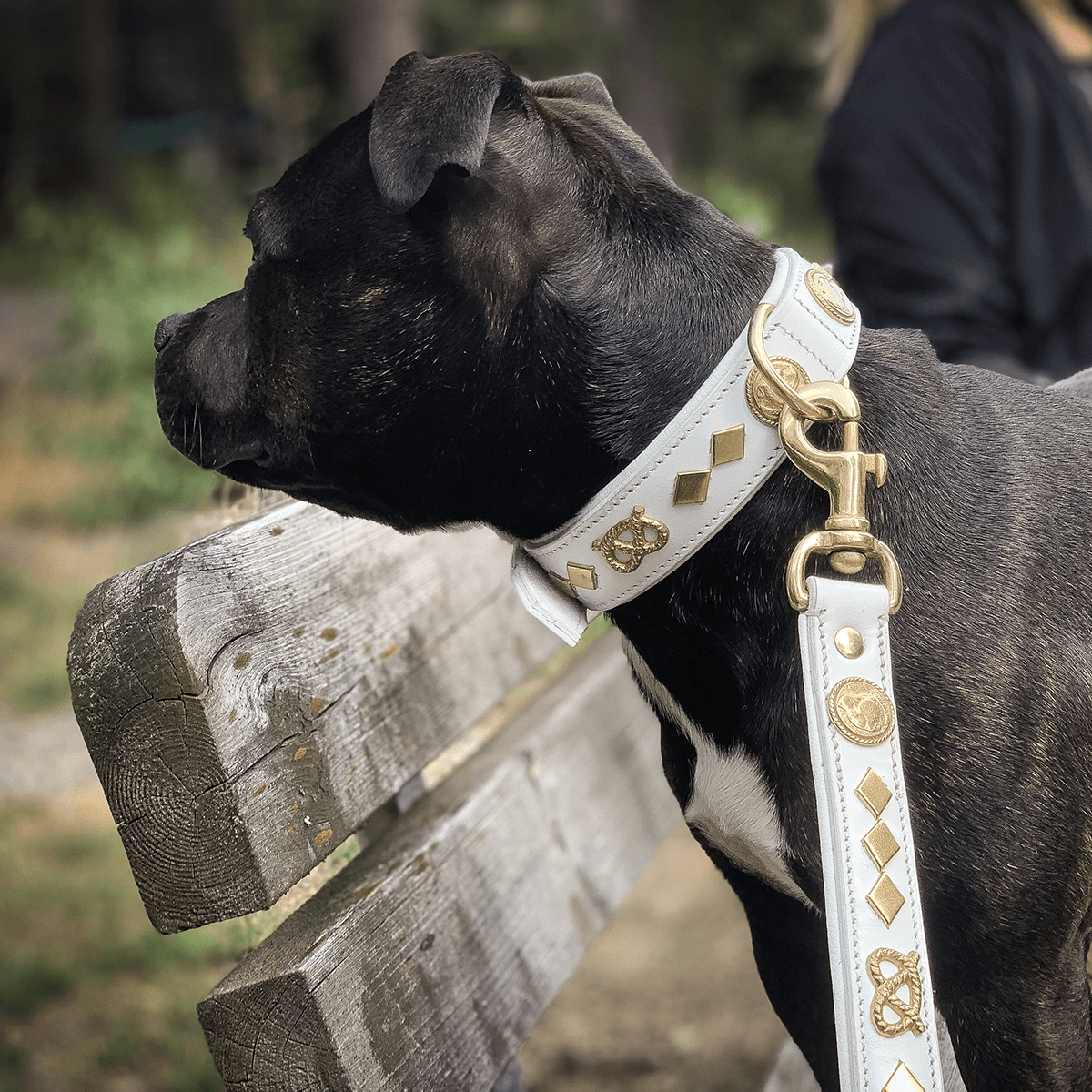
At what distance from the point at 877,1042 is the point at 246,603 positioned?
0.96 metres

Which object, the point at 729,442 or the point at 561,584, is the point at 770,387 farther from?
the point at 561,584

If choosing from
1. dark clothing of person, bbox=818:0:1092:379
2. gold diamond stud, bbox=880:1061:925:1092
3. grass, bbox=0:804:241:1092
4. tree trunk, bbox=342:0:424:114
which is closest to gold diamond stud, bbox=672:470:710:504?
gold diamond stud, bbox=880:1061:925:1092

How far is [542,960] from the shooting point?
1938mm

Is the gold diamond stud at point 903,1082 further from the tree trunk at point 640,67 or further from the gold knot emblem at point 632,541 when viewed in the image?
the tree trunk at point 640,67

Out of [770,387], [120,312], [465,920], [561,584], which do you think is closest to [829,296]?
[770,387]

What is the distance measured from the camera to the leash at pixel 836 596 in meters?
1.26

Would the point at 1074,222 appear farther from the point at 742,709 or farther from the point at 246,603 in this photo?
the point at 246,603

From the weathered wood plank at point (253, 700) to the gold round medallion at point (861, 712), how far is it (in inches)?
27.9

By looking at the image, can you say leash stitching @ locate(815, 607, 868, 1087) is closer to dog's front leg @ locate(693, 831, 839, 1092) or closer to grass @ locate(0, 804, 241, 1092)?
dog's front leg @ locate(693, 831, 839, 1092)

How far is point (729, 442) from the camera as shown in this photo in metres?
1.32

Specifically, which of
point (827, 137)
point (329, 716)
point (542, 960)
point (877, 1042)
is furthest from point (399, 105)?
point (827, 137)

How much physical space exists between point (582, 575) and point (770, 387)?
1.14 ft

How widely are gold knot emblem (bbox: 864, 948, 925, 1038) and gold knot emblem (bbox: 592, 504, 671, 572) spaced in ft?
1.78

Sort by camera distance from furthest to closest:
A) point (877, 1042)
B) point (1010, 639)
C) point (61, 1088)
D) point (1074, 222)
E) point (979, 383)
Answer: point (61, 1088) < point (1074, 222) < point (979, 383) < point (1010, 639) < point (877, 1042)
